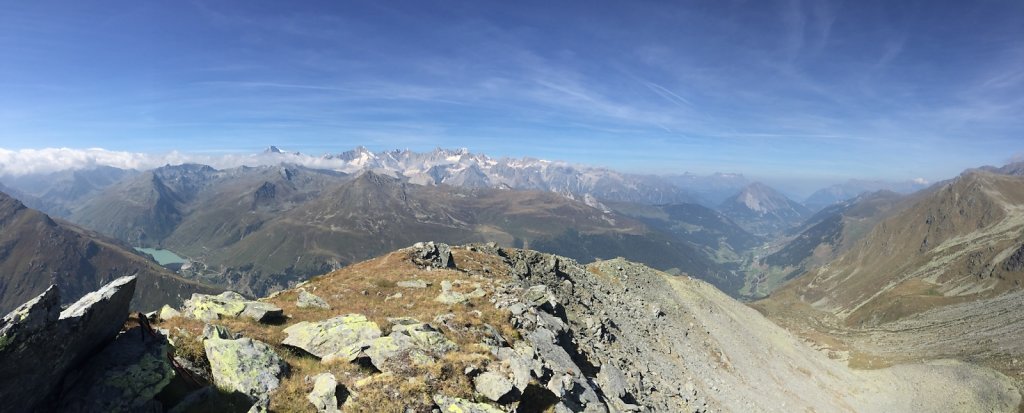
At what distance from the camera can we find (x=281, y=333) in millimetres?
22438

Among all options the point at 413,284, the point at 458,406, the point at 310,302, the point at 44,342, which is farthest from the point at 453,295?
the point at 44,342

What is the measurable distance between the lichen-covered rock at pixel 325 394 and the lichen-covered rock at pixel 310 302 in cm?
1360

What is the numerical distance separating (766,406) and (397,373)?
2191 inches

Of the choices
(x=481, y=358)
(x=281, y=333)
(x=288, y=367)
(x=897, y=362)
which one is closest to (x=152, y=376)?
(x=288, y=367)

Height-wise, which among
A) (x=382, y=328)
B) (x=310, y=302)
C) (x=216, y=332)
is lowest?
(x=310, y=302)

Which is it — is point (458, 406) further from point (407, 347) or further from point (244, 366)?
point (244, 366)

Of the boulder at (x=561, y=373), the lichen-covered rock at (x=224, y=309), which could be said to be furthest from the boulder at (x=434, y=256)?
the lichen-covered rock at (x=224, y=309)

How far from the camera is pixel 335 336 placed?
22.0 meters

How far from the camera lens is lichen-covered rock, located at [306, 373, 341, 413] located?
16203 millimetres

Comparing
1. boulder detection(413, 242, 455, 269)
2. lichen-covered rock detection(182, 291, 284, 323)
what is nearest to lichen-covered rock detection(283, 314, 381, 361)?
lichen-covered rock detection(182, 291, 284, 323)

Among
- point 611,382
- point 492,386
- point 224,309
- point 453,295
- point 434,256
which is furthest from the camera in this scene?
point 434,256

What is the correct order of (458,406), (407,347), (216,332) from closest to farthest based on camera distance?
(458,406)
(216,332)
(407,347)

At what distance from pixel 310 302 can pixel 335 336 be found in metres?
10.0

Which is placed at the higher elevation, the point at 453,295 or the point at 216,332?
the point at 216,332
